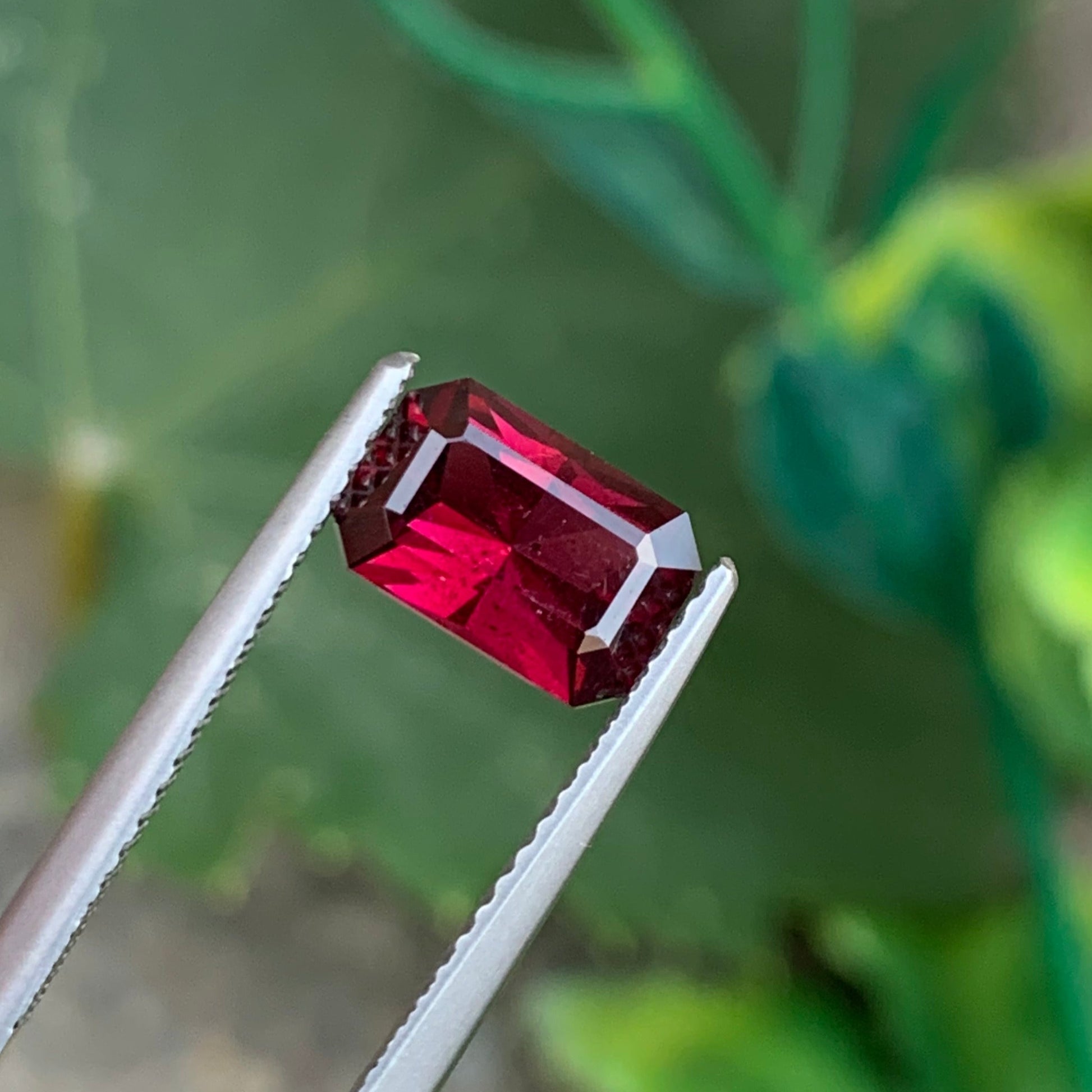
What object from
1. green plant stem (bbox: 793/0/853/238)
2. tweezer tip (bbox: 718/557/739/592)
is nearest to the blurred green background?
green plant stem (bbox: 793/0/853/238)

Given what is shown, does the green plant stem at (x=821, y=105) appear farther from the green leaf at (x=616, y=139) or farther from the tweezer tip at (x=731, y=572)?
the tweezer tip at (x=731, y=572)

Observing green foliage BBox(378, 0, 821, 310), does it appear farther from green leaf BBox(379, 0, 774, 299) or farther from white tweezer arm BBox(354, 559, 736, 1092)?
white tweezer arm BBox(354, 559, 736, 1092)

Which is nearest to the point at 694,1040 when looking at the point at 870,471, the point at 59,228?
the point at 870,471

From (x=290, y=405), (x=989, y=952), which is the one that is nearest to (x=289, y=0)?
(x=290, y=405)

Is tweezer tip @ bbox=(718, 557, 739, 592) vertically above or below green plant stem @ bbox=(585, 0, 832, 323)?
below

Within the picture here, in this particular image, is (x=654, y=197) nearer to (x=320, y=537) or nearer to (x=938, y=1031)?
(x=320, y=537)

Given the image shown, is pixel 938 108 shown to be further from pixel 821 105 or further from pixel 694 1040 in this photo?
pixel 694 1040
